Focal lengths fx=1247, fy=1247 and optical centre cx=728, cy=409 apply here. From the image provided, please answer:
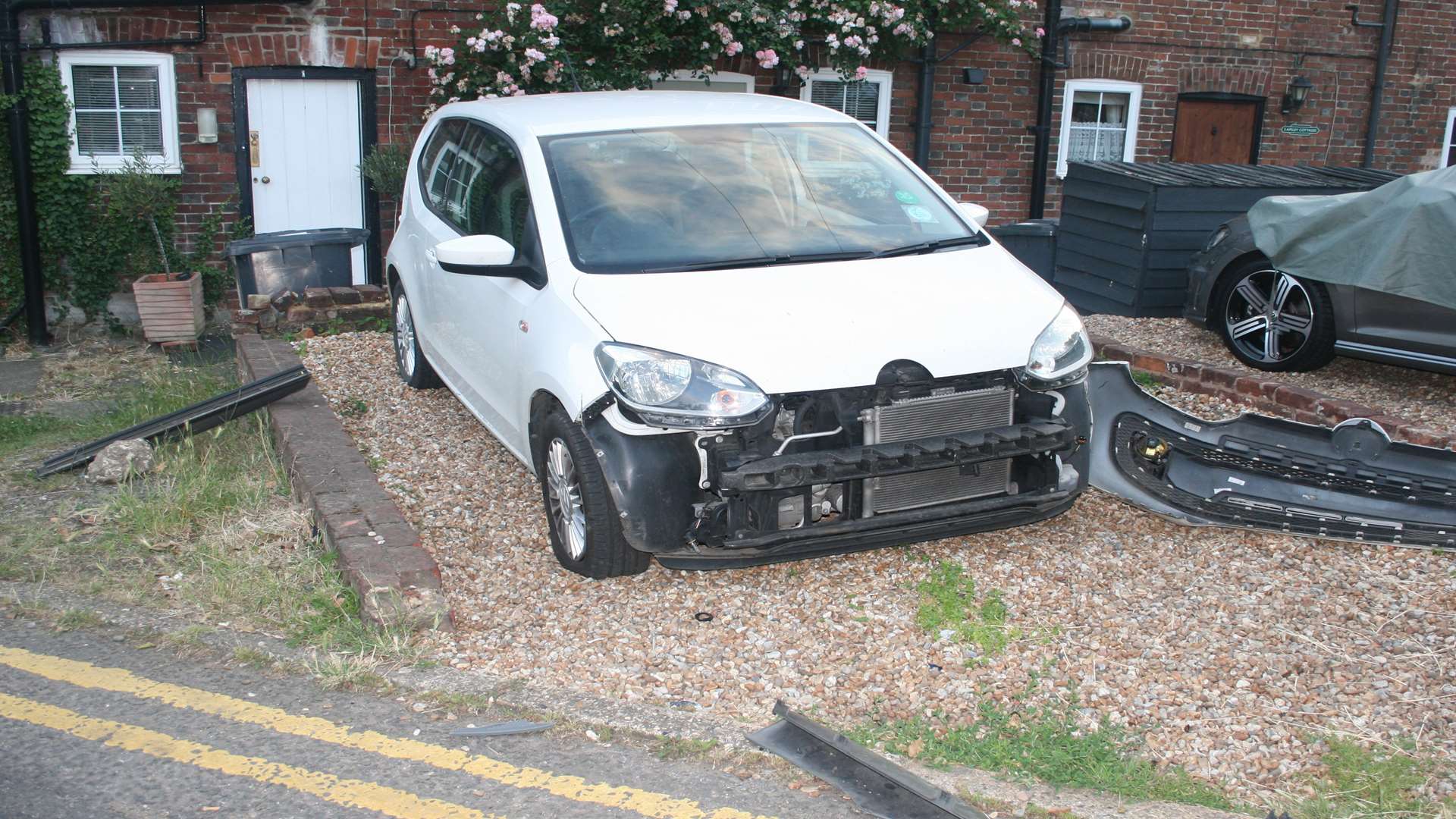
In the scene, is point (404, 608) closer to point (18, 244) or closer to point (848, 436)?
point (848, 436)

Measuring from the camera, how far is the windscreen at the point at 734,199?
5.12 m

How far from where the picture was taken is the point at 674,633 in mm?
4504

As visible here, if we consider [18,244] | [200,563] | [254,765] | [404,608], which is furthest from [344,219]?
[254,765]

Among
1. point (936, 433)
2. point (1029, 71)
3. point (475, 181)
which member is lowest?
point (936, 433)

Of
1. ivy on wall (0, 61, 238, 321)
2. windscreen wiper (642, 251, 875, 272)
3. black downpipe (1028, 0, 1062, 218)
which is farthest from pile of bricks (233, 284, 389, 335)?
black downpipe (1028, 0, 1062, 218)

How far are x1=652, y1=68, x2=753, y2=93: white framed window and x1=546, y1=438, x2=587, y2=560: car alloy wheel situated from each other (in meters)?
7.84

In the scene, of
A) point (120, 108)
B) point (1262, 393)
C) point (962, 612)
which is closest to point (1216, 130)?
point (1262, 393)

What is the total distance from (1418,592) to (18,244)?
10409 millimetres

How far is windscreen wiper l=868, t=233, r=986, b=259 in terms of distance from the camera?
5.25 metres

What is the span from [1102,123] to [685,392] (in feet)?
36.8

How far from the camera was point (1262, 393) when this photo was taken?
692 cm

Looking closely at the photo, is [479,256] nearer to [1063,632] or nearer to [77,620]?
[77,620]

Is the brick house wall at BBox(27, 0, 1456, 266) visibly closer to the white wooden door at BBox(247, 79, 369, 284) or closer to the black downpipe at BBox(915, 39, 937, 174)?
the black downpipe at BBox(915, 39, 937, 174)

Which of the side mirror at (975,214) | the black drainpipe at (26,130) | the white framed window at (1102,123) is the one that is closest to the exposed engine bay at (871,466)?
the side mirror at (975,214)
